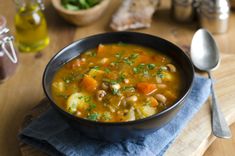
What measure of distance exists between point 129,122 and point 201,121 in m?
0.46

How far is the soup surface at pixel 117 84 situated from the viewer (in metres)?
1.63

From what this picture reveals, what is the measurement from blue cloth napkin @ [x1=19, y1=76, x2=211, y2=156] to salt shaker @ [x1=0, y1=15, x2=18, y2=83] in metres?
0.52

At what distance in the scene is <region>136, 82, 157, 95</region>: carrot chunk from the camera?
1680 millimetres

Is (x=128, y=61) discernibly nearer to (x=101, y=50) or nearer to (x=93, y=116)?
(x=101, y=50)

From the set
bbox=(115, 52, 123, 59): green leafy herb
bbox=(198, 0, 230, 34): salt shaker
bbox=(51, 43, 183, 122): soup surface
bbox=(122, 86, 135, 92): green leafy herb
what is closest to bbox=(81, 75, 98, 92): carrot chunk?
bbox=(51, 43, 183, 122): soup surface

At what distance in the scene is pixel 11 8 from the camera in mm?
2916

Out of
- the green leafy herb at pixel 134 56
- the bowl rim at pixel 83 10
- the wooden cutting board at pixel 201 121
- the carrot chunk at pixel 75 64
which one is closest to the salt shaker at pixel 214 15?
the wooden cutting board at pixel 201 121

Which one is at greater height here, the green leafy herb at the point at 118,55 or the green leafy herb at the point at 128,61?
the green leafy herb at the point at 128,61

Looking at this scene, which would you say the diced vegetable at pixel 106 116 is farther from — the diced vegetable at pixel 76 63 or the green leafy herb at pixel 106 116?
the diced vegetable at pixel 76 63

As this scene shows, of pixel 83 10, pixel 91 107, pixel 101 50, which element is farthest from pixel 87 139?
pixel 83 10

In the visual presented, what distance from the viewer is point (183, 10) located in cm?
252

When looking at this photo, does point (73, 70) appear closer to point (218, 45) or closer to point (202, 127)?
point (202, 127)

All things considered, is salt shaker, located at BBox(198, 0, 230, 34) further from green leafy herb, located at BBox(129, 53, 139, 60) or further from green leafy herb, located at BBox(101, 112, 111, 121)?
green leafy herb, located at BBox(101, 112, 111, 121)

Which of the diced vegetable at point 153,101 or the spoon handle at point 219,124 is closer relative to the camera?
the diced vegetable at point 153,101
